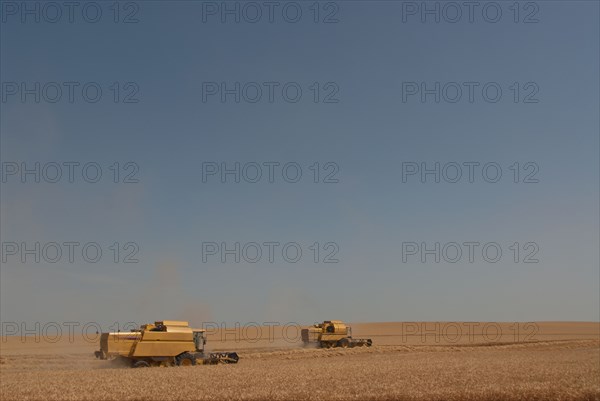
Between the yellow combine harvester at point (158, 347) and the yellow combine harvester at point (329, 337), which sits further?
the yellow combine harvester at point (329, 337)

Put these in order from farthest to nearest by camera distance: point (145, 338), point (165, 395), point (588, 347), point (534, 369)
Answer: point (588, 347) → point (145, 338) → point (534, 369) → point (165, 395)

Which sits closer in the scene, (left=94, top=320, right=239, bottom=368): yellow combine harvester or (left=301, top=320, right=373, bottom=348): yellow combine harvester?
(left=94, top=320, right=239, bottom=368): yellow combine harvester

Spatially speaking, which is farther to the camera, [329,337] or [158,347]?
[329,337]

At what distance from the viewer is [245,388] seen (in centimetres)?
2622

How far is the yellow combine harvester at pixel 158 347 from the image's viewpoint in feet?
135

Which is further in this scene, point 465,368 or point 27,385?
point 465,368

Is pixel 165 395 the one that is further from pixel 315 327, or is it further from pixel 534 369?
pixel 315 327

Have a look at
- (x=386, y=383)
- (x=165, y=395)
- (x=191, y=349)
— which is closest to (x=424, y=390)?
(x=386, y=383)

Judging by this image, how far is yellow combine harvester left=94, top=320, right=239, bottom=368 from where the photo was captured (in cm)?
4109

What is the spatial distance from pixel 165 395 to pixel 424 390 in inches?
411

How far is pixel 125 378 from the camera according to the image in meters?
30.5

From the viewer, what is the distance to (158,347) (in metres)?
41.9

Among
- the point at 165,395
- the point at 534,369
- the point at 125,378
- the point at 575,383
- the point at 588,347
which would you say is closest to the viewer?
the point at 165,395

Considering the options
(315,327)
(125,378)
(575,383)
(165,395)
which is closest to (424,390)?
(575,383)
